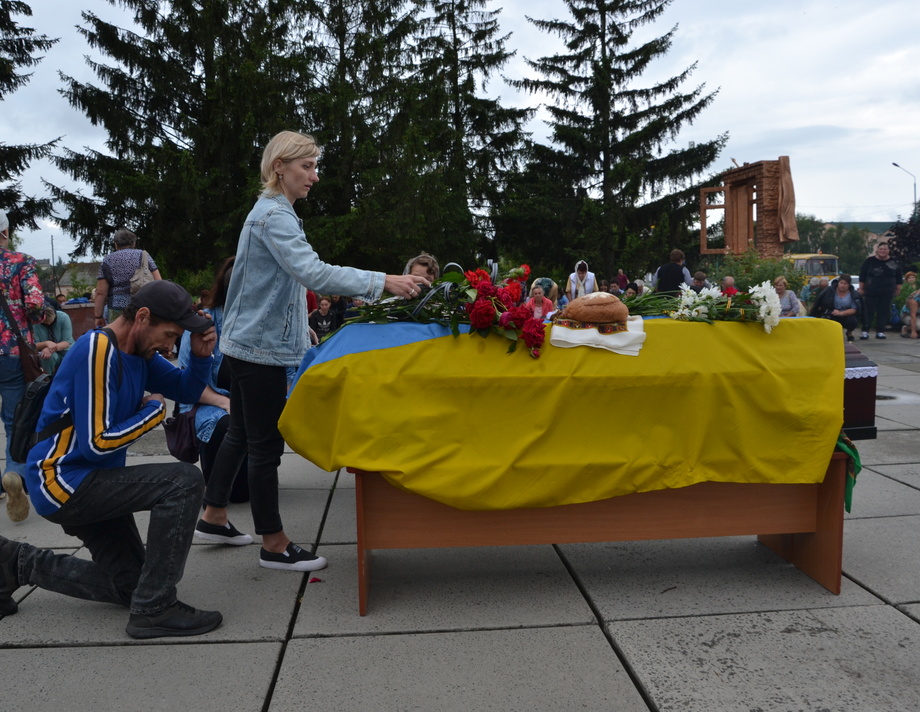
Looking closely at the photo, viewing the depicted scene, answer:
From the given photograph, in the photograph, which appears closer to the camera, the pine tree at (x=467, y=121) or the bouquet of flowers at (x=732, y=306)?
the bouquet of flowers at (x=732, y=306)

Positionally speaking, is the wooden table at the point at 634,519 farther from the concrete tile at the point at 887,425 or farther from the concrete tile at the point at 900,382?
the concrete tile at the point at 900,382

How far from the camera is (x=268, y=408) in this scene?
363cm

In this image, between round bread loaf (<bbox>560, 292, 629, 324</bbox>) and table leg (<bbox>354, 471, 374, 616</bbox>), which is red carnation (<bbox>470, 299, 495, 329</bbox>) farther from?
table leg (<bbox>354, 471, 374, 616</bbox>)

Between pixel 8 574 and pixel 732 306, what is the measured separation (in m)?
3.34

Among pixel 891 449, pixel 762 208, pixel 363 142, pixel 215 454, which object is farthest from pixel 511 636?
pixel 363 142

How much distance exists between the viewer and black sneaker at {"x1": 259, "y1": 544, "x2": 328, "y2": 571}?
3.82 meters

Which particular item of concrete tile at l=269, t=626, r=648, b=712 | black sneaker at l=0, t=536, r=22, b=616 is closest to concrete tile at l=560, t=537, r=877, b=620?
concrete tile at l=269, t=626, r=648, b=712

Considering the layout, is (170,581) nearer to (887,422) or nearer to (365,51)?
(887,422)

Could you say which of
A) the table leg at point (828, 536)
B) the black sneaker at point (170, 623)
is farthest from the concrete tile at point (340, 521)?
the table leg at point (828, 536)

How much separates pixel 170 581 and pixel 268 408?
34.4 inches

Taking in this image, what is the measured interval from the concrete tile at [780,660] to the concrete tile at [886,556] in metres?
0.27

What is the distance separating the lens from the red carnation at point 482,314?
323 centimetres

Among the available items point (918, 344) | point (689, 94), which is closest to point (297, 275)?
point (918, 344)

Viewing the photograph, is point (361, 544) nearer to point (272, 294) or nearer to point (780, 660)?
point (272, 294)
